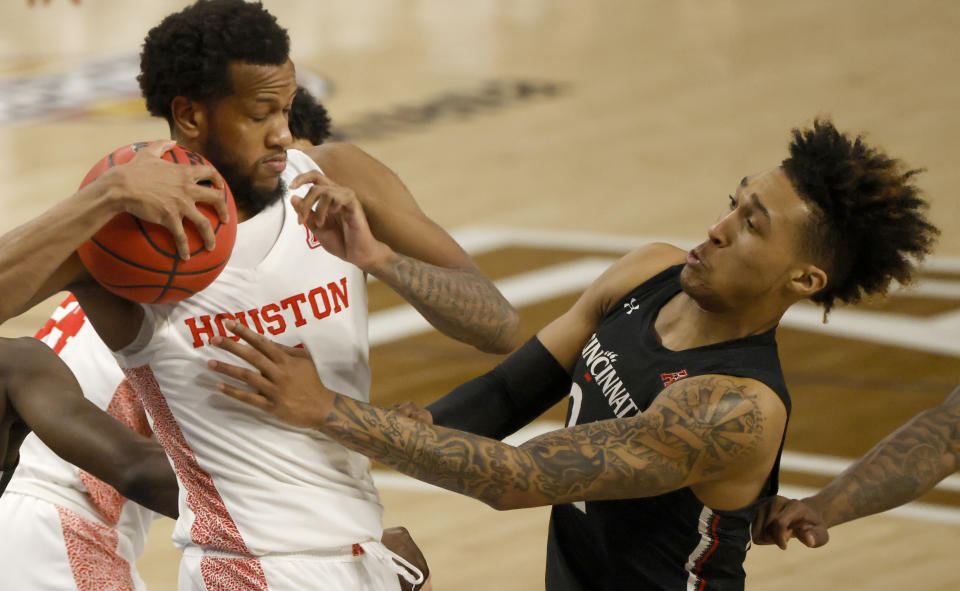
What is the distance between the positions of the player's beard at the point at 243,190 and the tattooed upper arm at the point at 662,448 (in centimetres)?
76

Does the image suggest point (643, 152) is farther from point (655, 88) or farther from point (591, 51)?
point (591, 51)

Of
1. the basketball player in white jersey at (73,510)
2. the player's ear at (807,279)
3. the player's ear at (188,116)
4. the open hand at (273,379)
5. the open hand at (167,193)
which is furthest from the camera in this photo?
the basketball player in white jersey at (73,510)

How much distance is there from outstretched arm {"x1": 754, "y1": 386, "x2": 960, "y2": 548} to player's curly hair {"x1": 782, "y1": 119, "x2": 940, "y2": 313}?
0.43 meters

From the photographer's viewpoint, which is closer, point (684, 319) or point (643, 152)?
point (684, 319)

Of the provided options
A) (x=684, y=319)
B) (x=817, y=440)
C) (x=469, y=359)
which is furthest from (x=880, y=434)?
(x=684, y=319)

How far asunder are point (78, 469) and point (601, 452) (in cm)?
141

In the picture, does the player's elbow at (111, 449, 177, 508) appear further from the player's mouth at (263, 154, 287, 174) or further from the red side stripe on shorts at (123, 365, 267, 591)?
the player's mouth at (263, 154, 287, 174)

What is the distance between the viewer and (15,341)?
9.62 feet

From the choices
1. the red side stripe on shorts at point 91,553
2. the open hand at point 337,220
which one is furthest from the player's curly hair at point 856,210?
the red side stripe on shorts at point 91,553

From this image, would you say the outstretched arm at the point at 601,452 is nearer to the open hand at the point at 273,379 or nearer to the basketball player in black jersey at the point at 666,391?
the basketball player in black jersey at the point at 666,391

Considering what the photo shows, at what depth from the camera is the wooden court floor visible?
17.3ft

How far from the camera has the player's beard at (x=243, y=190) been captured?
8.67 ft

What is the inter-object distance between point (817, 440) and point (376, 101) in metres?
6.03

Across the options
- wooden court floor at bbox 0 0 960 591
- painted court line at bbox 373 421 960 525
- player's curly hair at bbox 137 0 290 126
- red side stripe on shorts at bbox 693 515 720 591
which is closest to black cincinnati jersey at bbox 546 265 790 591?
red side stripe on shorts at bbox 693 515 720 591
